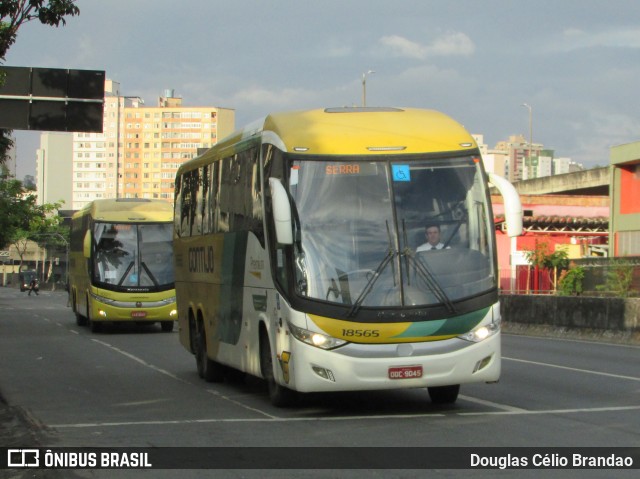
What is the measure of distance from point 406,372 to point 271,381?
2162mm

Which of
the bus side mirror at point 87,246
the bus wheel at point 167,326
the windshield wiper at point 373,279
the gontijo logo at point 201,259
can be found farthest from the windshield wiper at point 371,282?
the bus wheel at point 167,326

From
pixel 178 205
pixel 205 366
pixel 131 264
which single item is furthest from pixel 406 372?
pixel 131 264

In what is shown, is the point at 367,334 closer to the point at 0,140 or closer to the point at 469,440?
the point at 469,440

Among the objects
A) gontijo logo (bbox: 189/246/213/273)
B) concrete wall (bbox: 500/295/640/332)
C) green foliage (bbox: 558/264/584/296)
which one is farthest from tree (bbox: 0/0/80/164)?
green foliage (bbox: 558/264/584/296)

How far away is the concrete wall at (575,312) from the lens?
25.3 metres

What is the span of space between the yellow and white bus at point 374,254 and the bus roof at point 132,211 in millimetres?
18070

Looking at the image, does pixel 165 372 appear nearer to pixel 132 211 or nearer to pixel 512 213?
pixel 512 213

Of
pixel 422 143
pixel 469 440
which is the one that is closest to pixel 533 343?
pixel 422 143

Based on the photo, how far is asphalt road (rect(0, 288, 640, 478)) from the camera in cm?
1009

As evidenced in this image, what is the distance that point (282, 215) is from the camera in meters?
11.5

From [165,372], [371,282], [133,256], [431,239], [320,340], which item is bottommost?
[165,372]

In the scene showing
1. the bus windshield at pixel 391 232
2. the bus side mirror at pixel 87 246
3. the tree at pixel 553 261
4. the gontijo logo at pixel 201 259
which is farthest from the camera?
the tree at pixel 553 261

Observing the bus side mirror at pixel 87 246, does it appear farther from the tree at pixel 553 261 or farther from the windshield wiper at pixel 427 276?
the windshield wiper at pixel 427 276

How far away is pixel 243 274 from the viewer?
1405 centimetres
